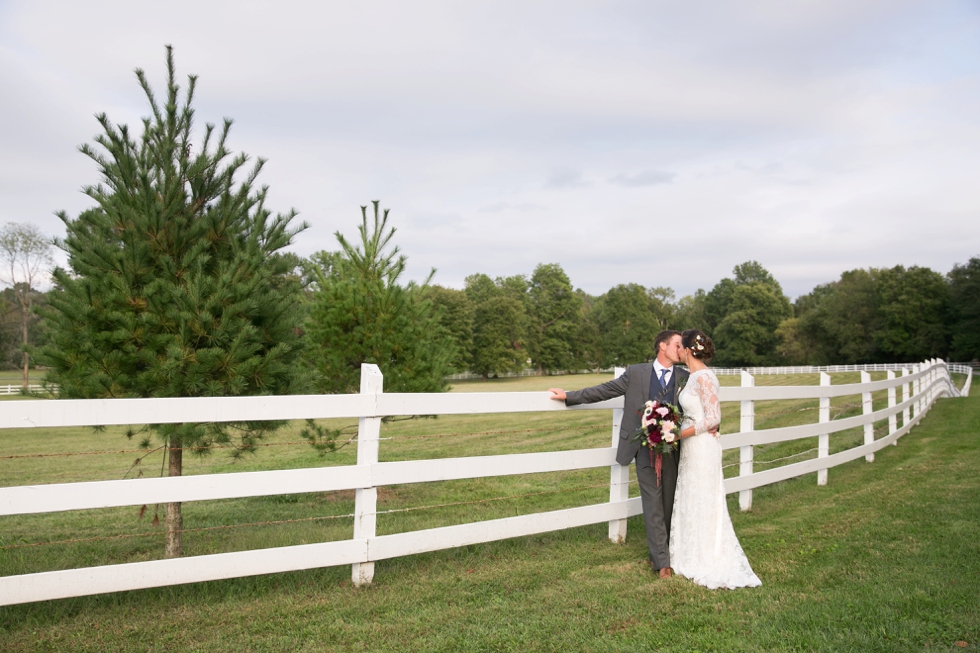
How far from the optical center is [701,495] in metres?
5.14

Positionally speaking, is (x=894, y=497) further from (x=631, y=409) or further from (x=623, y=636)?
(x=623, y=636)

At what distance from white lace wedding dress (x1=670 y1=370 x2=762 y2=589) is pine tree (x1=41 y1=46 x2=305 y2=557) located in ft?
10.7

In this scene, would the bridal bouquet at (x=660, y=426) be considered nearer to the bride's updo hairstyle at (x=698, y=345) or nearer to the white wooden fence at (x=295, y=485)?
the bride's updo hairstyle at (x=698, y=345)

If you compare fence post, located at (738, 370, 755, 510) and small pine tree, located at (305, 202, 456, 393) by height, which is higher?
small pine tree, located at (305, 202, 456, 393)

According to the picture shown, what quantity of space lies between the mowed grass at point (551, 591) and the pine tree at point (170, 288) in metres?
1.12

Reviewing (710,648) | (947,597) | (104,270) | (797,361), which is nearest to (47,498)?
(104,270)

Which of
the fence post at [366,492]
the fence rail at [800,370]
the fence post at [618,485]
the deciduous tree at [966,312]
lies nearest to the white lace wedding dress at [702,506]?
the fence post at [618,485]

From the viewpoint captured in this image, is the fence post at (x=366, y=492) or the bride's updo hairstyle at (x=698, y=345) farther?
the bride's updo hairstyle at (x=698, y=345)

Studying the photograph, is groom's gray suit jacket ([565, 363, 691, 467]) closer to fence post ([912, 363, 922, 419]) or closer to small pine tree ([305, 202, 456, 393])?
small pine tree ([305, 202, 456, 393])

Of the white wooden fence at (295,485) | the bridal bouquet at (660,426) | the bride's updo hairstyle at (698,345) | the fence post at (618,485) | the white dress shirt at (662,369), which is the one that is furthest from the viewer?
the fence post at (618,485)

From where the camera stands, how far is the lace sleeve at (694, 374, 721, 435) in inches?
203

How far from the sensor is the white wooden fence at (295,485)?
3.70m

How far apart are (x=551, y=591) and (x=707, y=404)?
1811 millimetres

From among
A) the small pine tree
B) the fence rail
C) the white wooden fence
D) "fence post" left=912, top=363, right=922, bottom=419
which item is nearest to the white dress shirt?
the white wooden fence
